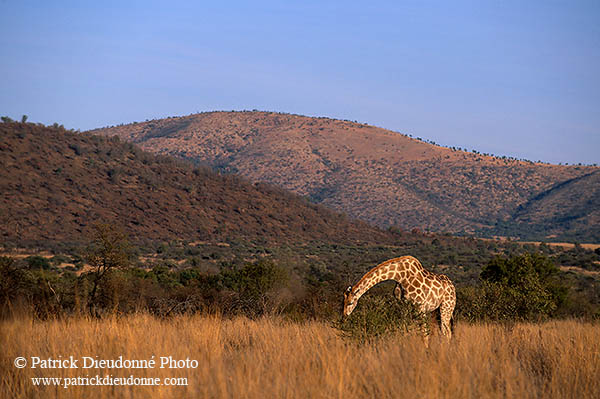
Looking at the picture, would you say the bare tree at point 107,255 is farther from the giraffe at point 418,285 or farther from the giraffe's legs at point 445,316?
the giraffe's legs at point 445,316

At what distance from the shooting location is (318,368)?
5.34 meters

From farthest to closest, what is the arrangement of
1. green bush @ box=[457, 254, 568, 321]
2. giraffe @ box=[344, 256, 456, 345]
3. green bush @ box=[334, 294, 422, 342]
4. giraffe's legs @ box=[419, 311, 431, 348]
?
green bush @ box=[457, 254, 568, 321] < giraffe @ box=[344, 256, 456, 345] < giraffe's legs @ box=[419, 311, 431, 348] < green bush @ box=[334, 294, 422, 342]

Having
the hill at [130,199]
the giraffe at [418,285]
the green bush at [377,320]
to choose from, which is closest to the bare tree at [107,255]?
the giraffe at [418,285]

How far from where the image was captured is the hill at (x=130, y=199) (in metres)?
47.6

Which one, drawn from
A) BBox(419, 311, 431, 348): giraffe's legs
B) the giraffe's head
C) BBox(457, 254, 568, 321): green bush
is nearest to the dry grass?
the giraffe's head

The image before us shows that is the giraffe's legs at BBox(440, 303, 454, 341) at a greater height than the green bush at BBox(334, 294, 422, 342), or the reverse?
the green bush at BBox(334, 294, 422, 342)

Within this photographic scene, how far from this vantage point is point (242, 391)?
452cm

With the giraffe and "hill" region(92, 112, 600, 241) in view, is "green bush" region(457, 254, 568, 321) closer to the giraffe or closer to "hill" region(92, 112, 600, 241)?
the giraffe

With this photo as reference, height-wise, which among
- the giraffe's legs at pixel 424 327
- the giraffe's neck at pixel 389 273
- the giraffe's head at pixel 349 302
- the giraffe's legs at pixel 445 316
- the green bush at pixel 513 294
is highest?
the giraffe's neck at pixel 389 273

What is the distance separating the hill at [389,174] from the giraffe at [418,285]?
77407 mm

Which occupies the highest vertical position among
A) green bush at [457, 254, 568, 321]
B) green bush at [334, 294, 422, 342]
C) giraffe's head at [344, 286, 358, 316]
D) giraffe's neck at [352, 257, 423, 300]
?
giraffe's neck at [352, 257, 423, 300]

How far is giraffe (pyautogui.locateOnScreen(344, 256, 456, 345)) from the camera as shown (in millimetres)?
9055

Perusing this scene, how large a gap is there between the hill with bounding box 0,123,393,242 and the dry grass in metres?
39.4

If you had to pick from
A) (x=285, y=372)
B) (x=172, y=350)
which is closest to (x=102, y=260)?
(x=172, y=350)
